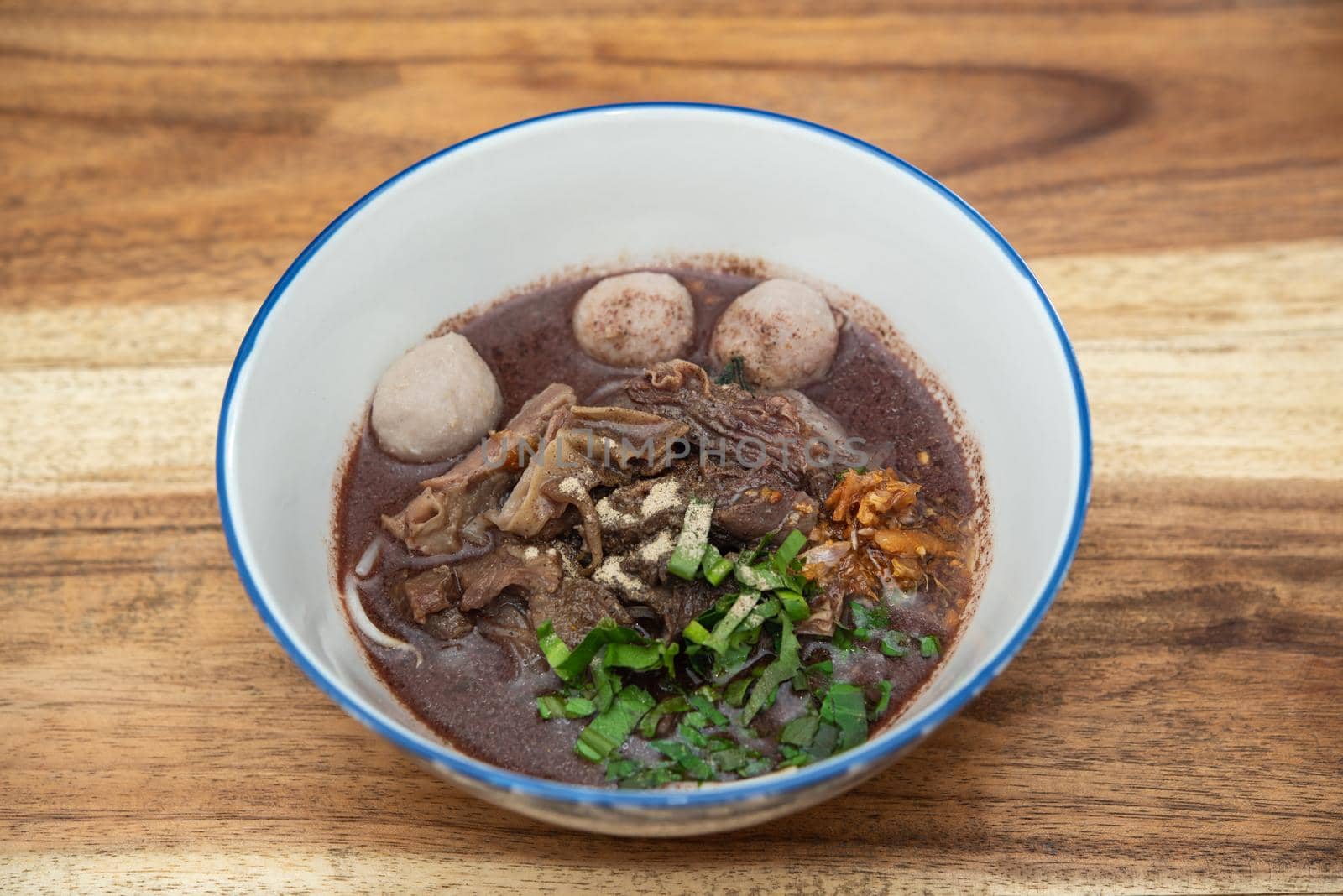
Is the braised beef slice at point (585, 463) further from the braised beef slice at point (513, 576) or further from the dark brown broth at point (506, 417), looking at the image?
the dark brown broth at point (506, 417)

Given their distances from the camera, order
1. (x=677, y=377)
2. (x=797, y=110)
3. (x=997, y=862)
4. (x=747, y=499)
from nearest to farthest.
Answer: (x=997, y=862)
(x=747, y=499)
(x=677, y=377)
(x=797, y=110)

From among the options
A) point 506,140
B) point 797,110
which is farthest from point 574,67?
point 506,140

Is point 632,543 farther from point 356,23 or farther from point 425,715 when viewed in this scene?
point 356,23

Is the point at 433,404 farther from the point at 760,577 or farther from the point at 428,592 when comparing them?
the point at 760,577

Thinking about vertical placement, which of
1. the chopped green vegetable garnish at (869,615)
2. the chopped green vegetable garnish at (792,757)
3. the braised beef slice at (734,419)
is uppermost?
the braised beef slice at (734,419)

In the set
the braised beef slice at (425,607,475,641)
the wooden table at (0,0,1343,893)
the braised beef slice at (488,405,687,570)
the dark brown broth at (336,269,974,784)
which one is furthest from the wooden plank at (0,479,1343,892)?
the braised beef slice at (488,405,687,570)

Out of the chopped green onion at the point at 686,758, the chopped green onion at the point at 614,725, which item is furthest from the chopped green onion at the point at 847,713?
the chopped green onion at the point at 614,725

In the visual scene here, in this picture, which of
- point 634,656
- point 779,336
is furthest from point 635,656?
point 779,336
